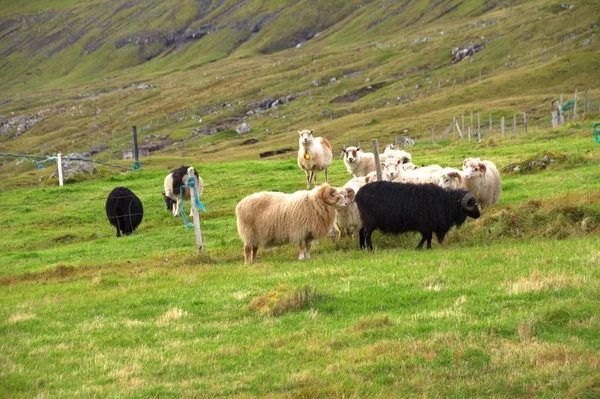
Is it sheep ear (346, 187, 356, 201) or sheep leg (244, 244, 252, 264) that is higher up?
sheep ear (346, 187, 356, 201)

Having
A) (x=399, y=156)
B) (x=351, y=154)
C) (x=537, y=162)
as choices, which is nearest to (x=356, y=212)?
(x=351, y=154)

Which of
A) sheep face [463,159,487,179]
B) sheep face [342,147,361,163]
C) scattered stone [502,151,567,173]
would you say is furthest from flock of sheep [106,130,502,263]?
scattered stone [502,151,567,173]

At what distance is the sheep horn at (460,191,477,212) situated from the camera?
16.5 meters

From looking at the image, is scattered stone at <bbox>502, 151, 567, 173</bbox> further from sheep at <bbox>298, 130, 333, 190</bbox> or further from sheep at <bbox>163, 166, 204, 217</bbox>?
sheep at <bbox>163, 166, 204, 217</bbox>

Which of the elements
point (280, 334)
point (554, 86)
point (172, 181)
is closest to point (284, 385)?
point (280, 334)

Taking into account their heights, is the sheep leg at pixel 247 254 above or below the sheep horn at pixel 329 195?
below

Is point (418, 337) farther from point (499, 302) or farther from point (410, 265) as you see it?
point (410, 265)

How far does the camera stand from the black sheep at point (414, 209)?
1639 cm

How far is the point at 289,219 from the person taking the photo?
54.5 feet

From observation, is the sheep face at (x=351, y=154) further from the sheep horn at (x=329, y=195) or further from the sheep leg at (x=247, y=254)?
the sheep leg at (x=247, y=254)

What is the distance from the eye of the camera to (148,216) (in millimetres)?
26484

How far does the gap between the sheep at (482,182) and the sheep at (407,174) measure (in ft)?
2.73

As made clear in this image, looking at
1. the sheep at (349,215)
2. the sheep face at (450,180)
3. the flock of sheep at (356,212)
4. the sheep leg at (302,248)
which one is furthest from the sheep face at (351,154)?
the sheep leg at (302,248)

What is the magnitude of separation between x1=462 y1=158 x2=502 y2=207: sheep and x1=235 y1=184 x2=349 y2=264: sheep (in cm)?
407
